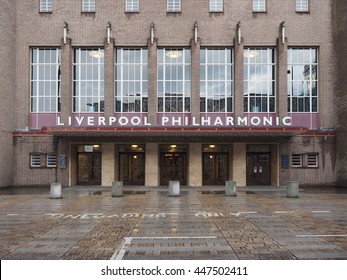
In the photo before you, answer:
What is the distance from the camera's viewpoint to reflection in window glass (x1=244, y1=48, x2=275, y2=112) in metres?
25.6

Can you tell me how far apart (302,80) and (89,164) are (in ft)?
54.0

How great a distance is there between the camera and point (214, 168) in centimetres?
2623

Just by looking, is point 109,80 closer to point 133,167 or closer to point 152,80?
point 152,80

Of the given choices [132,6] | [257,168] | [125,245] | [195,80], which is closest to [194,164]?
[257,168]

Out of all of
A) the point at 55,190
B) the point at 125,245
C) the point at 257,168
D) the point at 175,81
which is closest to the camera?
the point at 125,245

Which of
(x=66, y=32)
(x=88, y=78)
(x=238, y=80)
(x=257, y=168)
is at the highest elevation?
(x=66, y=32)

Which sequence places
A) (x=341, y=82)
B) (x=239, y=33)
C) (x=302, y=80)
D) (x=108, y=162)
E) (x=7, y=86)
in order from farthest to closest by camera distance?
(x=302, y=80), (x=108, y=162), (x=239, y=33), (x=341, y=82), (x=7, y=86)

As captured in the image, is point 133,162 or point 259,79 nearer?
point 259,79

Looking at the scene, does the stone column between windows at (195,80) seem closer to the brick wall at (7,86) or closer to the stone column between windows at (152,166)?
the stone column between windows at (152,166)

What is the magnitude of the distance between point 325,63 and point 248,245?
20.9m

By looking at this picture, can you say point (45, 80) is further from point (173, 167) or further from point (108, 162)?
point (173, 167)

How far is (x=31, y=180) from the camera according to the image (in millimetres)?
25078

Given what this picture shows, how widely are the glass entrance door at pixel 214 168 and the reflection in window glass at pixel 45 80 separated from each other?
11347 millimetres

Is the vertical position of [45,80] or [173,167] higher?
[45,80]
